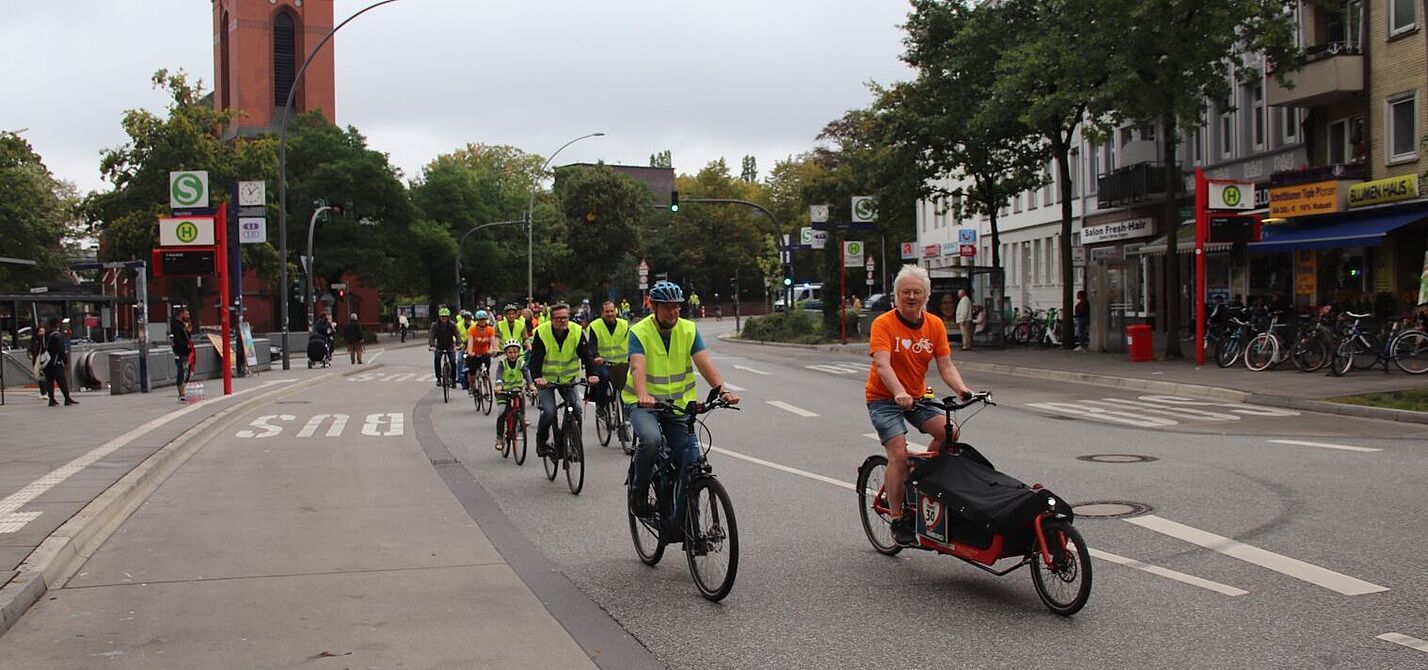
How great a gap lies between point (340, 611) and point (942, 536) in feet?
10.6

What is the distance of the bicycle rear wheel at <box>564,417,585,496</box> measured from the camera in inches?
443

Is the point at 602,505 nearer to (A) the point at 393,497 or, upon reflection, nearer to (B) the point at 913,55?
(A) the point at 393,497

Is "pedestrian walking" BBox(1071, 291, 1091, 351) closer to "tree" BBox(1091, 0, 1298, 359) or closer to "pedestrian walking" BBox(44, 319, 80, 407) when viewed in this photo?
"tree" BBox(1091, 0, 1298, 359)

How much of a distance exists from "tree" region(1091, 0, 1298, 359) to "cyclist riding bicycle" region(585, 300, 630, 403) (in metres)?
15.5

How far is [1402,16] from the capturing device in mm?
27484

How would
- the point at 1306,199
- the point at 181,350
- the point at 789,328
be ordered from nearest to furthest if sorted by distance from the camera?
the point at 181,350, the point at 1306,199, the point at 789,328

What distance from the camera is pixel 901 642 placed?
590cm

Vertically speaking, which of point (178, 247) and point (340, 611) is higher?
point (178, 247)

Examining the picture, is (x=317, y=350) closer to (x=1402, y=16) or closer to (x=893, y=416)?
(x=1402, y=16)

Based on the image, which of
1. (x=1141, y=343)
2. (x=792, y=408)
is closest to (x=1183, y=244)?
(x=1141, y=343)

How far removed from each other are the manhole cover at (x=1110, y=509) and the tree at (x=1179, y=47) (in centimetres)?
1813

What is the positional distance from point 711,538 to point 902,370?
148cm

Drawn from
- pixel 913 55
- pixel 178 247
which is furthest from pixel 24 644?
pixel 913 55

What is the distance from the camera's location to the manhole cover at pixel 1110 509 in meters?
9.11
